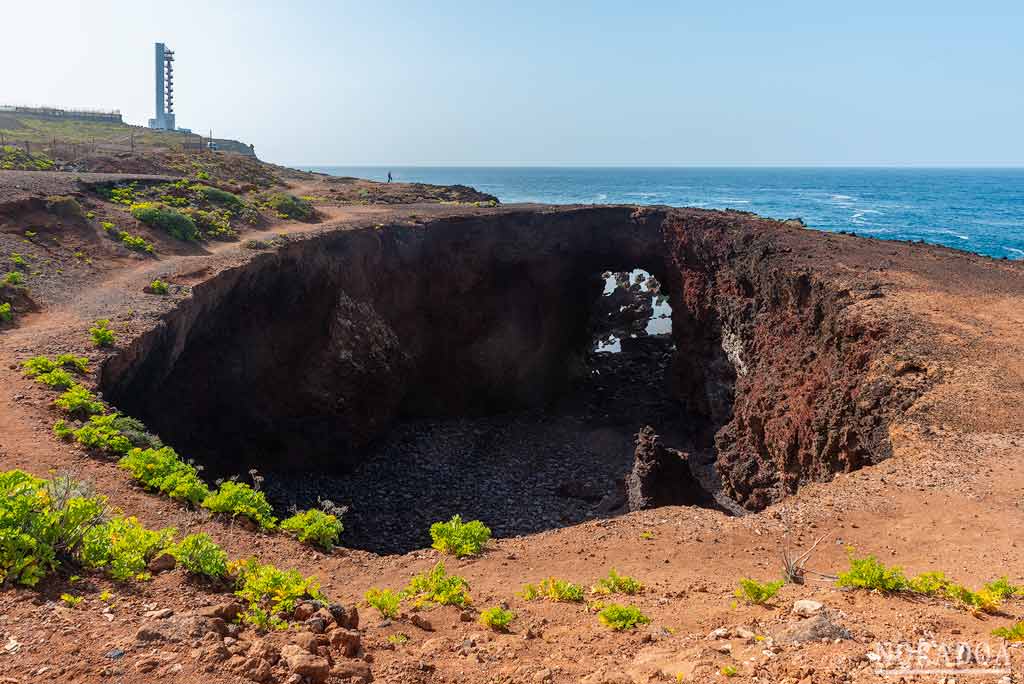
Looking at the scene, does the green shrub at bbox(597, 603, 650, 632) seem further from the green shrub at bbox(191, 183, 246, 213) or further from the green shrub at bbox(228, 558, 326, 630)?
the green shrub at bbox(191, 183, 246, 213)

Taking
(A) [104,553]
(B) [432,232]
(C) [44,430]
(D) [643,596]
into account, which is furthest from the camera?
(B) [432,232]

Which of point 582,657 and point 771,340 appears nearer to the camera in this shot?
point 582,657

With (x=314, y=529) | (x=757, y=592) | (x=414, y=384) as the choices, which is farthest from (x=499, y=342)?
(x=757, y=592)

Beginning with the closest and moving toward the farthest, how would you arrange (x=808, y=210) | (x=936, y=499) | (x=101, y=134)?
1. (x=936, y=499)
2. (x=101, y=134)
3. (x=808, y=210)

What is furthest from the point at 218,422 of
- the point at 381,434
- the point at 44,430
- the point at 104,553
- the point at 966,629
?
the point at 966,629

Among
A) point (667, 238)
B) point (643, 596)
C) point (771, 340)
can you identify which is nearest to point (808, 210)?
point (667, 238)

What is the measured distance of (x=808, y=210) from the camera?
396 feet

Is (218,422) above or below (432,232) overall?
below

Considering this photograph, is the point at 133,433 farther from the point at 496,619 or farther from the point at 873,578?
the point at 873,578

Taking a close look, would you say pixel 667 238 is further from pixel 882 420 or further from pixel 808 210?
pixel 808 210

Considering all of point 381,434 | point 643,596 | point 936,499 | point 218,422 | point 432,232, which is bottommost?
point 381,434

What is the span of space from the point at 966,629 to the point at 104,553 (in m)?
10.4

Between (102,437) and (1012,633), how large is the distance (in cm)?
1477

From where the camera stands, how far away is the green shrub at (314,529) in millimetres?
12062
